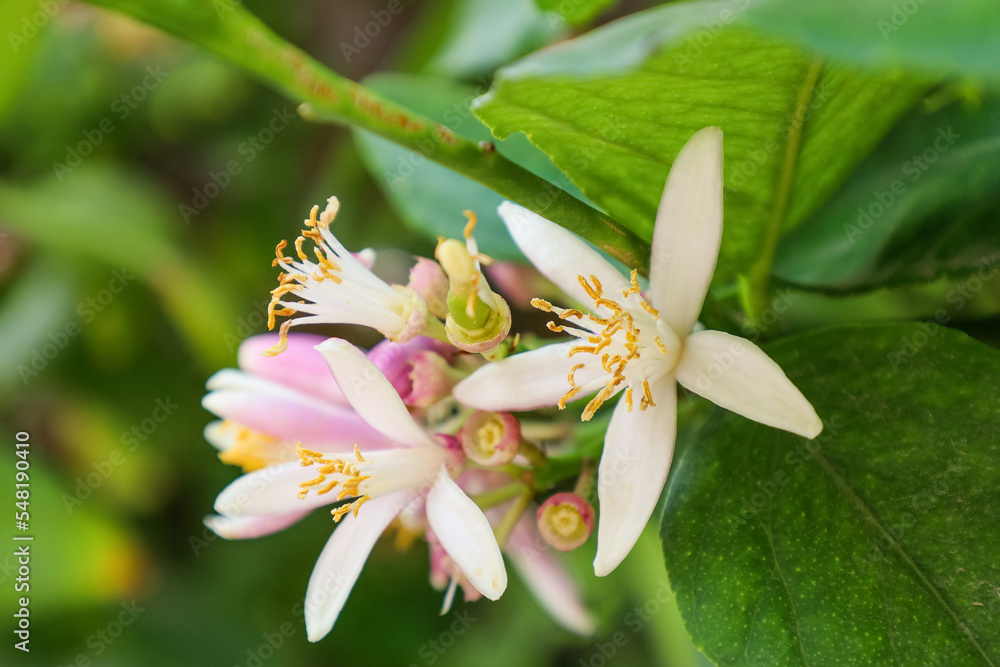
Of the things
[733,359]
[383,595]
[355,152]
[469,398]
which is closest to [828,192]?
[733,359]

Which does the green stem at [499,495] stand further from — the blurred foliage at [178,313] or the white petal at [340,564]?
the blurred foliage at [178,313]

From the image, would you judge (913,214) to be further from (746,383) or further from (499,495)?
(499,495)

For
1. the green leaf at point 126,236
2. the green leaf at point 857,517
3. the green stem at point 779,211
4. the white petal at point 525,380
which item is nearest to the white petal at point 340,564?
the white petal at point 525,380

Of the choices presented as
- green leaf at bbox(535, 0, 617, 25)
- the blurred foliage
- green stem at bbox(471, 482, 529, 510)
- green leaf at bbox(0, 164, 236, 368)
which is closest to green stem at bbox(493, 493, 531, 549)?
green stem at bbox(471, 482, 529, 510)

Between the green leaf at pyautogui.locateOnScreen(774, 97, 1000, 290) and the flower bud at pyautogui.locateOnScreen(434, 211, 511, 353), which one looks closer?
the flower bud at pyautogui.locateOnScreen(434, 211, 511, 353)

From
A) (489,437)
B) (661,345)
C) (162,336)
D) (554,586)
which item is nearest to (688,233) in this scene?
(661,345)

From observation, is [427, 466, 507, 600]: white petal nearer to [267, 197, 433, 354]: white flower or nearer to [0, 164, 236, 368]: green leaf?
[267, 197, 433, 354]: white flower
